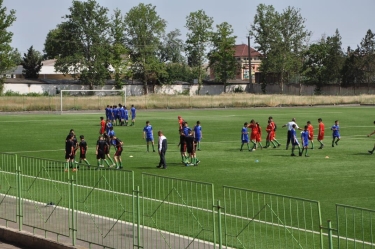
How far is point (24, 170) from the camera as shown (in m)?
18.2

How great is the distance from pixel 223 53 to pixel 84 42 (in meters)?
25.4

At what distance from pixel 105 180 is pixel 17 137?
31.6m

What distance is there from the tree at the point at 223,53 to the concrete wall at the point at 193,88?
2581mm

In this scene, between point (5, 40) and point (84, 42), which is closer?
point (5, 40)

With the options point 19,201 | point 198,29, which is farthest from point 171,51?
point 19,201

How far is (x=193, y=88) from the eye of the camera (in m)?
119

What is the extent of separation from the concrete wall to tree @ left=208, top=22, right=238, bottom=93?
258cm

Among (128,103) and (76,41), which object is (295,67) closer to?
(76,41)

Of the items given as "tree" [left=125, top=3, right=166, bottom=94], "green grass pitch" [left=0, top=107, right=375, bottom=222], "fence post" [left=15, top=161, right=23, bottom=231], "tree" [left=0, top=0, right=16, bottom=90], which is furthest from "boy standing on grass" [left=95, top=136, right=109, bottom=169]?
"tree" [left=125, top=3, right=166, bottom=94]

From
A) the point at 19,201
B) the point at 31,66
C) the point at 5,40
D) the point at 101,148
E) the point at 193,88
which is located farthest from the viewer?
the point at 31,66

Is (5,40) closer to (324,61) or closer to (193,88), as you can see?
(193,88)

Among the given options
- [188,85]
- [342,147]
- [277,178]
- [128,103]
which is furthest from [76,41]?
[277,178]

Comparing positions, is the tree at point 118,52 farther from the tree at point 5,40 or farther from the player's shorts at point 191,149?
the player's shorts at point 191,149

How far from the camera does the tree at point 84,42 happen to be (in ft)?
361
